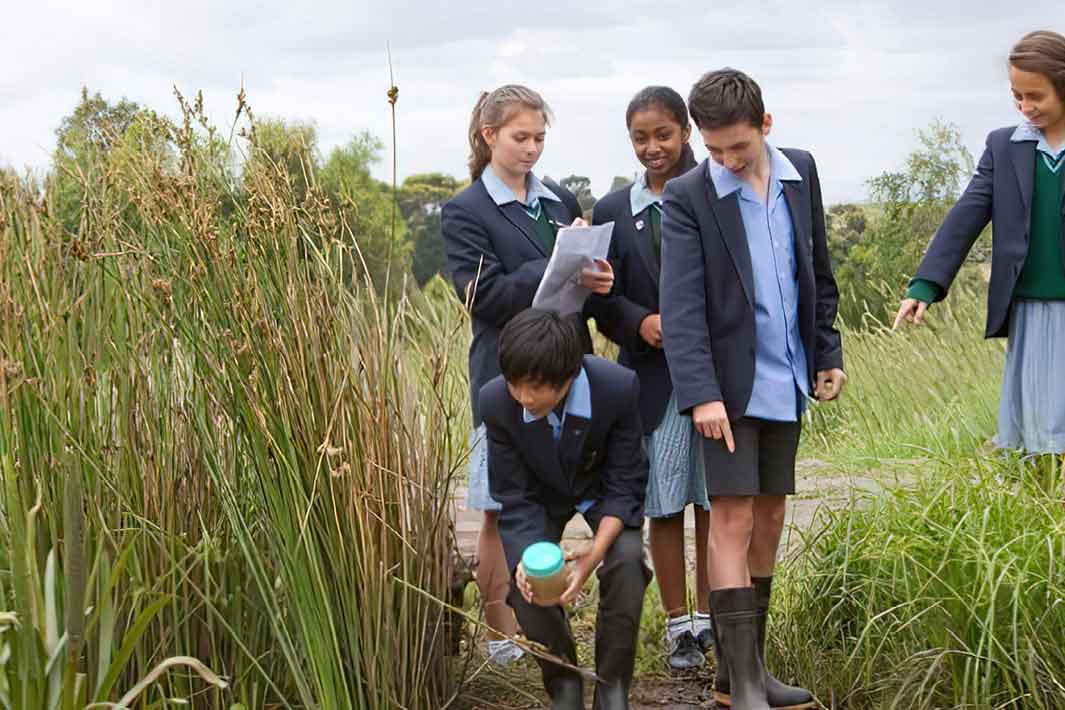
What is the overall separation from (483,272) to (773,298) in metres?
0.79

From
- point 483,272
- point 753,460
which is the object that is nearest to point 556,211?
point 483,272

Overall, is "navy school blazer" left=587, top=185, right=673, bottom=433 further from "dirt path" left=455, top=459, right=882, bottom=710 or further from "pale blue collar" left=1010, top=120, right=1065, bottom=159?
"pale blue collar" left=1010, top=120, right=1065, bottom=159

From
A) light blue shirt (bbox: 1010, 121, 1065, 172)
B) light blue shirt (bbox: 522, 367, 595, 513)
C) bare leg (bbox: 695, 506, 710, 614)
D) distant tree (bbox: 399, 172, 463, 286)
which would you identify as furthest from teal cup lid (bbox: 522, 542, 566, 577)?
distant tree (bbox: 399, 172, 463, 286)

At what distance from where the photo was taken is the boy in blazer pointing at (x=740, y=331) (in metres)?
3.61

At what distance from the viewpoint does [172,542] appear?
3.13 m

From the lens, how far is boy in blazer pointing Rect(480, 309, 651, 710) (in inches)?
137

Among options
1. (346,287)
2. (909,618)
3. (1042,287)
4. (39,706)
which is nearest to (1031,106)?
(1042,287)

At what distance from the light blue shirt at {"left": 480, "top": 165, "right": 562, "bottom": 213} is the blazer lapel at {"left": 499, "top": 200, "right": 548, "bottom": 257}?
0.05 ft

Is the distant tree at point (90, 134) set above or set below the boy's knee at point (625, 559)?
above

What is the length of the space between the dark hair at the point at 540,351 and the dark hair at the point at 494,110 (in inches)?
35.3

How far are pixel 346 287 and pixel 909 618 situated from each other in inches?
57.2

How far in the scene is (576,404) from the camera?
3.53 meters

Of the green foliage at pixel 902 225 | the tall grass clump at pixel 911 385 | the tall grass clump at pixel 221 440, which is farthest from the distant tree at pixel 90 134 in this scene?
the green foliage at pixel 902 225

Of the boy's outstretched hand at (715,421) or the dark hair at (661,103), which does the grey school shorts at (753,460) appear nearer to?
the boy's outstretched hand at (715,421)
